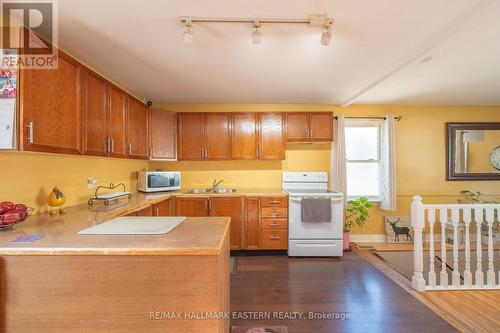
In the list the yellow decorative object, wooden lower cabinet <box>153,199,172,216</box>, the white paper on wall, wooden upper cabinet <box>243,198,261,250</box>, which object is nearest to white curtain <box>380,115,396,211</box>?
wooden upper cabinet <box>243,198,261,250</box>

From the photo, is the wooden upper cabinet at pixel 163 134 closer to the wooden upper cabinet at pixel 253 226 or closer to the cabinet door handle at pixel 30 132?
the wooden upper cabinet at pixel 253 226

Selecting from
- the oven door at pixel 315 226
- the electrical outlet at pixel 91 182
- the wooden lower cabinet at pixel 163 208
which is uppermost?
the electrical outlet at pixel 91 182

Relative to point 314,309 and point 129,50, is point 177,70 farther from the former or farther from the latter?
point 314,309

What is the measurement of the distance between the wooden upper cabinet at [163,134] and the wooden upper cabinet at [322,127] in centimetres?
224

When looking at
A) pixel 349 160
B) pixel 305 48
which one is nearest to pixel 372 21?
pixel 305 48

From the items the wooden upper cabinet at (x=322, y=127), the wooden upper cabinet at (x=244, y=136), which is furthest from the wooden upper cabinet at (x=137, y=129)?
the wooden upper cabinet at (x=322, y=127)

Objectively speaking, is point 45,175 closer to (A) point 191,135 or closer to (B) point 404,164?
(A) point 191,135

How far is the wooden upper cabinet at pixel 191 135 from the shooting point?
3.63m

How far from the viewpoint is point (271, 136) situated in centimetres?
365

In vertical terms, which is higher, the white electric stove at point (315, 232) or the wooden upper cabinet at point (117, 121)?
the wooden upper cabinet at point (117, 121)

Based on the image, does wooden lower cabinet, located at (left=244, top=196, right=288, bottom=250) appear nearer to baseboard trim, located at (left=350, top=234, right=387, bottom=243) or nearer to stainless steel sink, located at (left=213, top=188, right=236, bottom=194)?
stainless steel sink, located at (left=213, top=188, right=236, bottom=194)

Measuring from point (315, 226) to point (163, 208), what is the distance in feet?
6.85

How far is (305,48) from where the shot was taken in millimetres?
2033

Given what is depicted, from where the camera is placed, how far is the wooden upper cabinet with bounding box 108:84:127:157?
233cm
